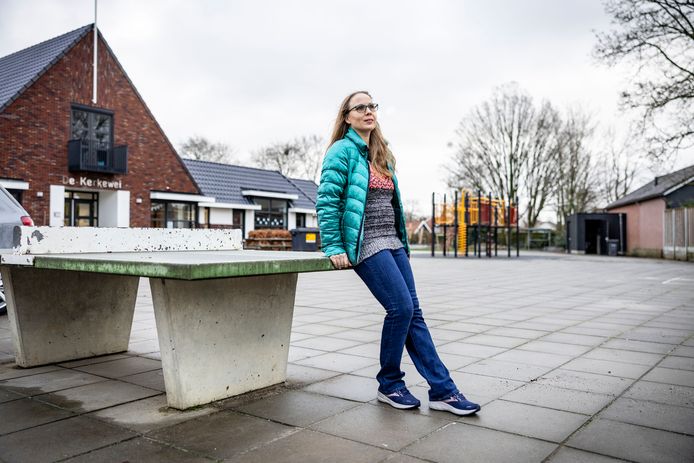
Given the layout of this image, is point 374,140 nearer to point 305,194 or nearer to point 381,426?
point 381,426

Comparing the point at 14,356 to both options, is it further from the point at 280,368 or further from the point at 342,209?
the point at 342,209

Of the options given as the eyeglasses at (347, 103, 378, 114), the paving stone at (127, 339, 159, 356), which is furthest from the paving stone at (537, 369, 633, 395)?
the paving stone at (127, 339, 159, 356)

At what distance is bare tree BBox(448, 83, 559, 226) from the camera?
42438 millimetres

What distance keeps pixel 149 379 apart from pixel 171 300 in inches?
48.6

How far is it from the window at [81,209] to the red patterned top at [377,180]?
79.0ft

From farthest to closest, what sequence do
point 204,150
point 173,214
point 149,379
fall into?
point 204,150 → point 173,214 → point 149,379

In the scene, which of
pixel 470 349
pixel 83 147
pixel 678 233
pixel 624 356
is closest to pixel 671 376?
pixel 624 356

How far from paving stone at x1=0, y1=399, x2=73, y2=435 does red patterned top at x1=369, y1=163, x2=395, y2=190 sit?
220 centimetres

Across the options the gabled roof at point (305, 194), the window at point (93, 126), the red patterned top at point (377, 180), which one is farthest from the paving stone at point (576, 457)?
the gabled roof at point (305, 194)

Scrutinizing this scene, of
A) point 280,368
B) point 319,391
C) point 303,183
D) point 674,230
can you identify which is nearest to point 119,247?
point 280,368

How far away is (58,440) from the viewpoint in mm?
2953

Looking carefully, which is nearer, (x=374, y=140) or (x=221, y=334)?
(x=221, y=334)

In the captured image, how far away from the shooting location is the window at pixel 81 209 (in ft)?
82.4

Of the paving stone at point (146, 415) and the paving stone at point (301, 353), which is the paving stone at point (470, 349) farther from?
the paving stone at point (146, 415)
